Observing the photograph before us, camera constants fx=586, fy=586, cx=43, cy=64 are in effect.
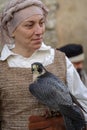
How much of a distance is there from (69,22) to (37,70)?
5128 mm

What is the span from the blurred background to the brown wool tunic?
14.7 ft

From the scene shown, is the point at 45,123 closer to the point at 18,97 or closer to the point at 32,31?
the point at 18,97

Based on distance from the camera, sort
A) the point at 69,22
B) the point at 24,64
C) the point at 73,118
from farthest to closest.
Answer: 1. the point at 69,22
2. the point at 24,64
3. the point at 73,118

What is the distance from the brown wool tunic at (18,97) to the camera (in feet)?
13.2

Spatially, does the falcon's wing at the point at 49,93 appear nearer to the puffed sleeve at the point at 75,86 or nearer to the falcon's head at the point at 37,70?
the falcon's head at the point at 37,70

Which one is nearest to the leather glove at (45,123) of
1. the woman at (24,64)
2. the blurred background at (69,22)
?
the woman at (24,64)

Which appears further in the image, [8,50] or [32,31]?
[8,50]

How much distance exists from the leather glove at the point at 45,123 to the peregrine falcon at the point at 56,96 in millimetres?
95

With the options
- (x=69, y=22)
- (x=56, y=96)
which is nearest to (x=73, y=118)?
(x=56, y=96)

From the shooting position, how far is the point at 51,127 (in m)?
3.98

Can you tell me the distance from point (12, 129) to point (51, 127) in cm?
31

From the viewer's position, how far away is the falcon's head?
3955 mm

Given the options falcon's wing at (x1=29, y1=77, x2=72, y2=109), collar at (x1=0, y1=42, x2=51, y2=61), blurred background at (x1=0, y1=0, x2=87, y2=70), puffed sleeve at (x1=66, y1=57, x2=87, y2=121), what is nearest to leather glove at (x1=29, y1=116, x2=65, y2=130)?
falcon's wing at (x1=29, y1=77, x2=72, y2=109)

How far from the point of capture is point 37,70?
395cm
